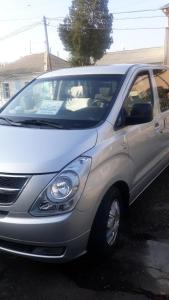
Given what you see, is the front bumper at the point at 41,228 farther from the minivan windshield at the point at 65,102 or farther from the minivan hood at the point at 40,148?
the minivan windshield at the point at 65,102

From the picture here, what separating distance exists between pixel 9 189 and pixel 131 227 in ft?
6.13

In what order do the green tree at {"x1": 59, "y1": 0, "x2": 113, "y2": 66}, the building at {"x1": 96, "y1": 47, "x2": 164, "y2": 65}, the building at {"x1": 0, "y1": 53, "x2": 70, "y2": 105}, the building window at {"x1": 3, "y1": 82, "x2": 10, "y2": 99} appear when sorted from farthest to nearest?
the building window at {"x1": 3, "y1": 82, "x2": 10, "y2": 99} < the building at {"x1": 0, "y1": 53, "x2": 70, "y2": 105} < the green tree at {"x1": 59, "y1": 0, "x2": 113, "y2": 66} < the building at {"x1": 96, "y1": 47, "x2": 164, "y2": 65}

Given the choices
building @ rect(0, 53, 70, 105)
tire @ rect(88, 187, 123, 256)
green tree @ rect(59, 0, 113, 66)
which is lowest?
tire @ rect(88, 187, 123, 256)

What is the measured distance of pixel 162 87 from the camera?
5352mm

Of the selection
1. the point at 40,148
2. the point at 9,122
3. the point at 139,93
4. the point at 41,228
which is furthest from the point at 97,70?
the point at 41,228

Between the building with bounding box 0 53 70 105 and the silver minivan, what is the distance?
96.2ft

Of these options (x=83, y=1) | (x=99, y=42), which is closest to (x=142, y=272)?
(x=99, y=42)

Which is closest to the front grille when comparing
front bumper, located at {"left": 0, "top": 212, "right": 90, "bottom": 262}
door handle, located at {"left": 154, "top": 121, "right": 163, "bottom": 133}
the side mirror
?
front bumper, located at {"left": 0, "top": 212, "right": 90, "bottom": 262}

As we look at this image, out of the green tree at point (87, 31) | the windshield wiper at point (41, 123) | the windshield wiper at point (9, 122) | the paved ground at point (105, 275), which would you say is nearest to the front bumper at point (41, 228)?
the paved ground at point (105, 275)

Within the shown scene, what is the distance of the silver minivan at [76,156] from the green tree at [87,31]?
2999 cm

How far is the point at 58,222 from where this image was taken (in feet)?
9.77

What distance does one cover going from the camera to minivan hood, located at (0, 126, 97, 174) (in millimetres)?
3109

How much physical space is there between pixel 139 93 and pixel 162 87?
3.17 feet

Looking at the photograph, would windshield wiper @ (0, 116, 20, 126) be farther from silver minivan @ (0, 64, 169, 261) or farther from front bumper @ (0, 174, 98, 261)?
front bumper @ (0, 174, 98, 261)
